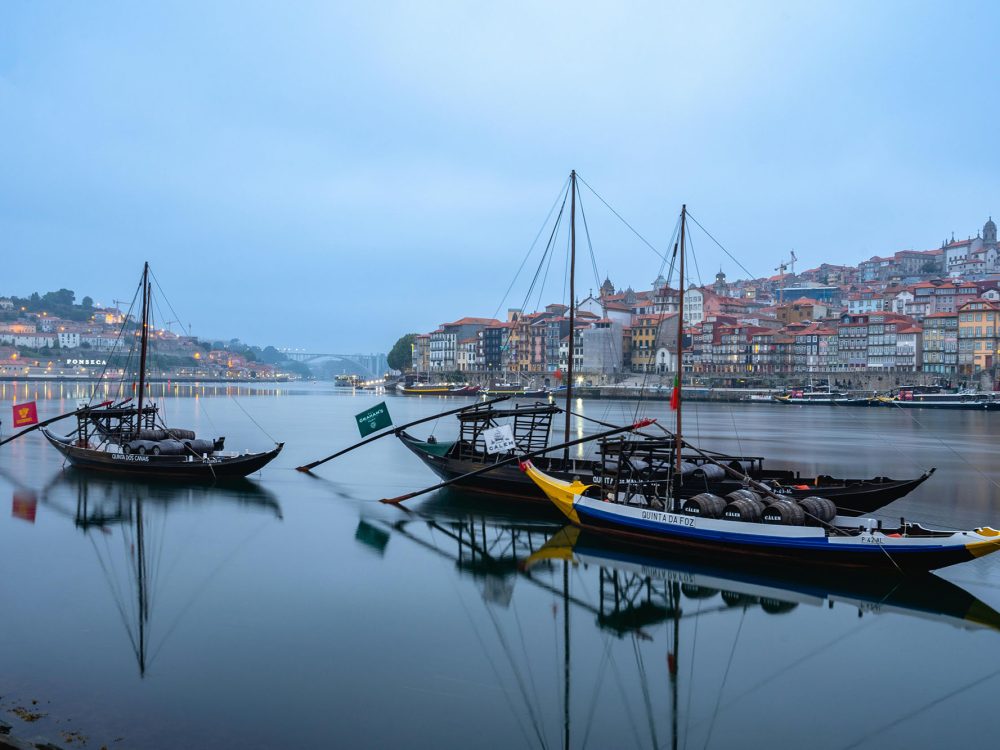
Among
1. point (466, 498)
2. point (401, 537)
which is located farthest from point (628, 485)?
point (466, 498)

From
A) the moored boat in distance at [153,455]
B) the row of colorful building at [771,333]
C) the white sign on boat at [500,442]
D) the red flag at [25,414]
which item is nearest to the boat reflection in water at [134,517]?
the moored boat in distance at [153,455]

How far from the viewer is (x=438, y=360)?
14462 cm

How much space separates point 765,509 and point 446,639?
7215 mm

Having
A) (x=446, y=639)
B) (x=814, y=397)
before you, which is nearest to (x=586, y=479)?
(x=446, y=639)

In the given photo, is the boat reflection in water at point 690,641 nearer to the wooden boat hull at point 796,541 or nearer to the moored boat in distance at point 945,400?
the wooden boat hull at point 796,541

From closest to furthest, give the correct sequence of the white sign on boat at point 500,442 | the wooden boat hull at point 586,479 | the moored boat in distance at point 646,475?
the moored boat in distance at point 646,475 < the wooden boat hull at point 586,479 < the white sign on boat at point 500,442

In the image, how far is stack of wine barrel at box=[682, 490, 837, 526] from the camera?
52.3 feet

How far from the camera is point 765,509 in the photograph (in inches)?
639

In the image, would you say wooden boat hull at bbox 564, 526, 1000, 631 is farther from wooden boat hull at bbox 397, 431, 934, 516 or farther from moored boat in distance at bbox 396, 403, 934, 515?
wooden boat hull at bbox 397, 431, 934, 516

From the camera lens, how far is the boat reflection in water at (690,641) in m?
9.99

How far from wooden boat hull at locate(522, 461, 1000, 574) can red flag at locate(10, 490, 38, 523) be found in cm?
1472

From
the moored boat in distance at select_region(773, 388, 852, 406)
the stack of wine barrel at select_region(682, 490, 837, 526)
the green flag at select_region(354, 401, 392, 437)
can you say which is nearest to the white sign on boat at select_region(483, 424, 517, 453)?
the green flag at select_region(354, 401, 392, 437)

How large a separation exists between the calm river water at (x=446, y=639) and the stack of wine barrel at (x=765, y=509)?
4.01 ft

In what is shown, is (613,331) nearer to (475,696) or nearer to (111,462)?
(111,462)
